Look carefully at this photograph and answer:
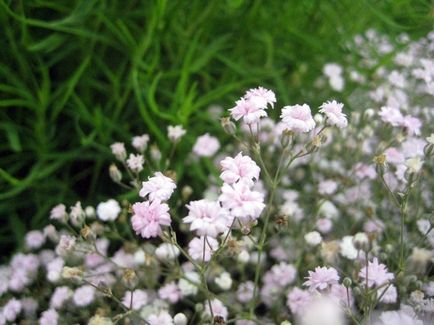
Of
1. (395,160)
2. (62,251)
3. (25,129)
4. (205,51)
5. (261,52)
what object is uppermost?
(261,52)

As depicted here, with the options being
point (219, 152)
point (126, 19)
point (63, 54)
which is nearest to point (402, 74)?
point (219, 152)

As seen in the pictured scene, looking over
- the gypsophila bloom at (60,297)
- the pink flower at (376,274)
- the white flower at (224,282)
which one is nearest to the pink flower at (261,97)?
the pink flower at (376,274)

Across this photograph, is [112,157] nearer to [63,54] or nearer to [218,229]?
[63,54]

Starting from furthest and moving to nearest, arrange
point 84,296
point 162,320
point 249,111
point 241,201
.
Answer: point 84,296
point 162,320
point 249,111
point 241,201

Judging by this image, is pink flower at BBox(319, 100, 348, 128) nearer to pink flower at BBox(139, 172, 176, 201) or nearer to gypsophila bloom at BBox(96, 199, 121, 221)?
pink flower at BBox(139, 172, 176, 201)

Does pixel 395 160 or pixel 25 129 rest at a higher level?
pixel 25 129

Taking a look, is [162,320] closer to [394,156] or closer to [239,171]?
[239,171]

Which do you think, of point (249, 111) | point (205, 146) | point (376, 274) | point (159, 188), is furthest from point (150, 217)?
point (205, 146)
